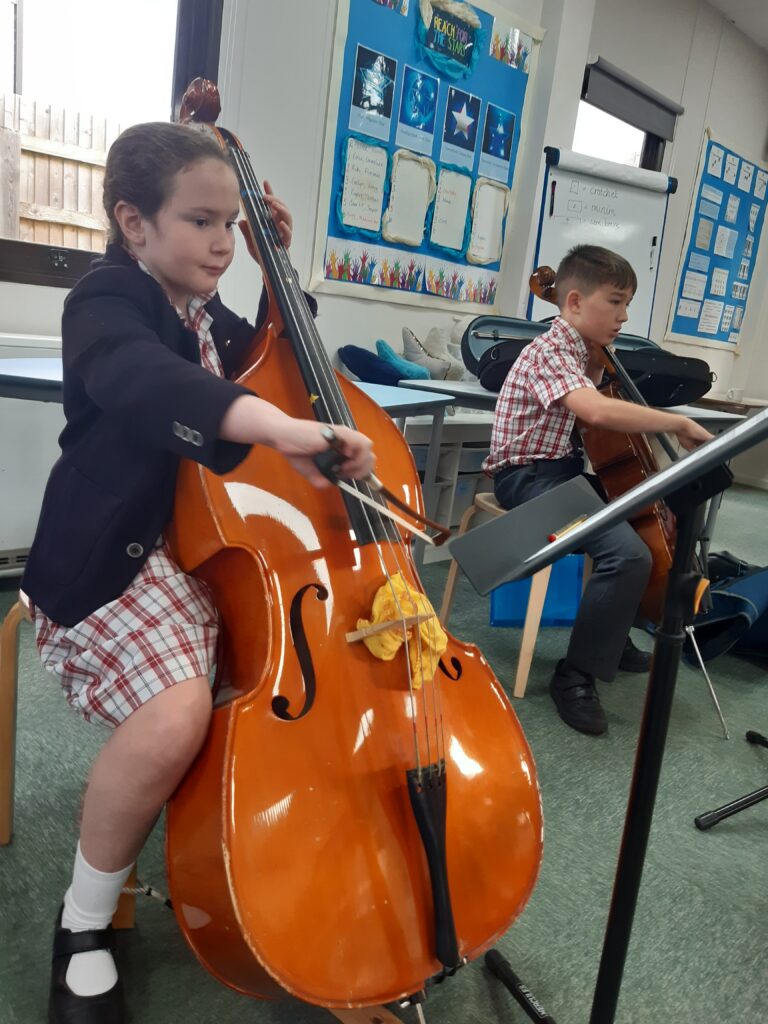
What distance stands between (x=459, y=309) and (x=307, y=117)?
3.67 feet

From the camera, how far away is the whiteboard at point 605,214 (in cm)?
355

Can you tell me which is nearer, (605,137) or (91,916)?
(91,916)

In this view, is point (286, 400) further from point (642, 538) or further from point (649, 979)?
point (642, 538)

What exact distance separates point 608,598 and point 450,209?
213 centimetres

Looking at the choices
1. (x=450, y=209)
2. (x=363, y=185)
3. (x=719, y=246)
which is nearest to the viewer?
(x=363, y=185)

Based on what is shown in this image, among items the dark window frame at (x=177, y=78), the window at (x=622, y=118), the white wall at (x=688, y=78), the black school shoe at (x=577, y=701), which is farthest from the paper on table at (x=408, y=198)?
the black school shoe at (x=577, y=701)

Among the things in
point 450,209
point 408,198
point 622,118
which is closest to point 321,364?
point 408,198

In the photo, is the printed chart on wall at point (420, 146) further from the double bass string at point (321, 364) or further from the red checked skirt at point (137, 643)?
the red checked skirt at point (137, 643)

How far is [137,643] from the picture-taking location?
835mm

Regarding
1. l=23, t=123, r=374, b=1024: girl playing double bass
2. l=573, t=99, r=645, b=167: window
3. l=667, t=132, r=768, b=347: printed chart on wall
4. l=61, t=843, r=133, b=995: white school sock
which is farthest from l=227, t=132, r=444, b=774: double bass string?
l=667, t=132, r=768, b=347: printed chart on wall

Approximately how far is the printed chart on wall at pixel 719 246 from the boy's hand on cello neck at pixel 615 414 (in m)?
3.44

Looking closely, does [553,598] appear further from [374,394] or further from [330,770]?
[330,770]

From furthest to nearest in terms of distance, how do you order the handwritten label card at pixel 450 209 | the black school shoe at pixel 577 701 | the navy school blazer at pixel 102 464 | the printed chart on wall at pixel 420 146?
the handwritten label card at pixel 450 209 → the printed chart on wall at pixel 420 146 → the black school shoe at pixel 577 701 → the navy school blazer at pixel 102 464

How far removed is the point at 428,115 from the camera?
3049 mm
